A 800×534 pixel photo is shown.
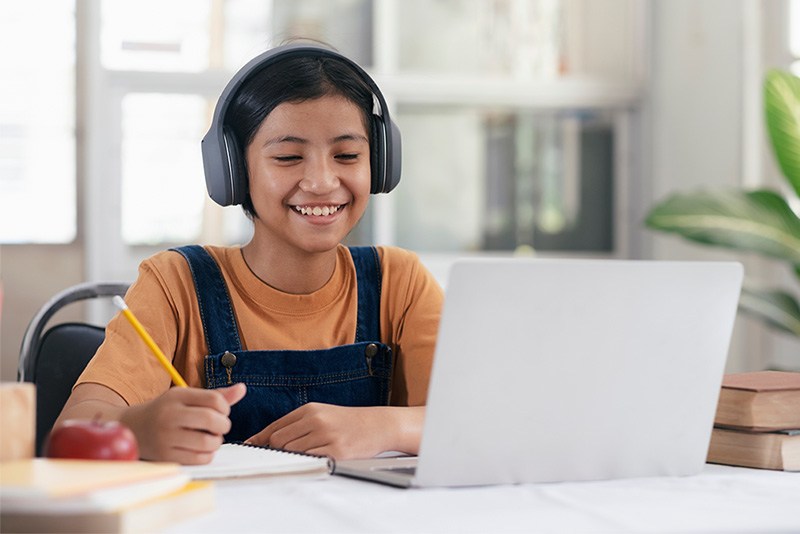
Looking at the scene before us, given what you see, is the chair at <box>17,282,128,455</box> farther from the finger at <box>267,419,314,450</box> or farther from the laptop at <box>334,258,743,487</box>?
the laptop at <box>334,258,743,487</box>

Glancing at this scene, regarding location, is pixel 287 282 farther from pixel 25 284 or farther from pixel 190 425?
pixel 25 284

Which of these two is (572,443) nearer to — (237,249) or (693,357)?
(693,357)

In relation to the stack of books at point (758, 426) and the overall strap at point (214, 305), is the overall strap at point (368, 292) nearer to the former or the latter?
the overall strap at point (214, 305)

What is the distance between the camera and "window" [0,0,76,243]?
3.41 meters

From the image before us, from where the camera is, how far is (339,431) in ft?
3.73

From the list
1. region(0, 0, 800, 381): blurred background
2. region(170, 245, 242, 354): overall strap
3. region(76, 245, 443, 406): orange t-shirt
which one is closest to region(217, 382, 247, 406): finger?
region(76, 245, 443, 406): orange t-shirt

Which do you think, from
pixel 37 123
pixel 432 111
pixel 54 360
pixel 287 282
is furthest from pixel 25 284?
pixel 287 282

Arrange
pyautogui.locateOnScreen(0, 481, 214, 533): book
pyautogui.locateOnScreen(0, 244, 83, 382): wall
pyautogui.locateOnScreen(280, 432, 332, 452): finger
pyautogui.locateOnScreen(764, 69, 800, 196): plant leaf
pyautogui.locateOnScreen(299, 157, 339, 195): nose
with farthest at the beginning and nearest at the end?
1. pyautogui.locateOnScreen(0, 244, 83, 382): wall
2. pyautogui.locateOnScreen(764, 69, 800, 196): plant leaf
3. pyautogui.locateOnScreen(299, 157, 339, 195): nose
4. pyautogui.locateOnScreen(280, 432, 332, 452): finger
5. pyautogui.locateOnScreen(0, 481, 214, 533): book

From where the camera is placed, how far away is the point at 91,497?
2.34 ft

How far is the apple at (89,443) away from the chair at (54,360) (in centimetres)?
82

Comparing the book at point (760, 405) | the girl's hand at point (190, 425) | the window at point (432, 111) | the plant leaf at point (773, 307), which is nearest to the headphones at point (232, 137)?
the girl's hand at point (190, 425)

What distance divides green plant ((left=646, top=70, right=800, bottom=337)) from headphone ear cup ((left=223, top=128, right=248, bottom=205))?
5.94 feet

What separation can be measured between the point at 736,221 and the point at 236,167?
191 cm

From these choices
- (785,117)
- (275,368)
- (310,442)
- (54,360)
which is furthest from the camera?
(785,117)
